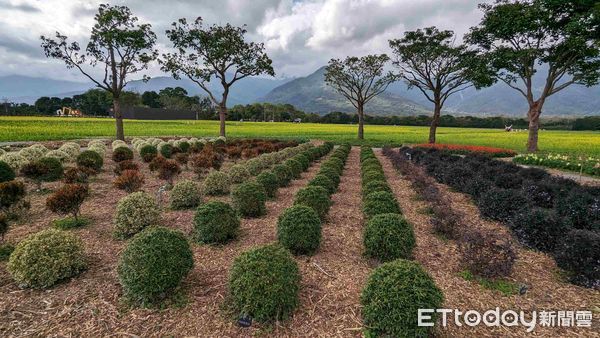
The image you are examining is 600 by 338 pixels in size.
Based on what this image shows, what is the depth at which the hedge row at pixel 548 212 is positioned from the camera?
5.28 meters

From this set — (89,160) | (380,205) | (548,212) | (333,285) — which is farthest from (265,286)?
(89,160)

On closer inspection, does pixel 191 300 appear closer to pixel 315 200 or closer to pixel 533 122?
pixel 315 200

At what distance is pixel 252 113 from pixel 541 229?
103m

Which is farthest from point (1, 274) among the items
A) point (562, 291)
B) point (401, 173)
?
point (401, 173)

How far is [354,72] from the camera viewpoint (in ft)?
129

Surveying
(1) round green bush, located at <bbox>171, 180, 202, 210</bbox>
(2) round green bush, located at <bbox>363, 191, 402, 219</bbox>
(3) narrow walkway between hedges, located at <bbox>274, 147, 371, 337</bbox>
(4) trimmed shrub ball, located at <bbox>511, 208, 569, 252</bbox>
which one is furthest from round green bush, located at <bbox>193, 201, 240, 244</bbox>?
(4) trimmed shrub ball, located at <bbox>511, 208, 569, 252</bbox>

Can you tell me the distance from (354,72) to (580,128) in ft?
224

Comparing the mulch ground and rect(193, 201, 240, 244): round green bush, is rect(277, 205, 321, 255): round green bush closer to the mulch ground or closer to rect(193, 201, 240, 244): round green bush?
the mulch ground

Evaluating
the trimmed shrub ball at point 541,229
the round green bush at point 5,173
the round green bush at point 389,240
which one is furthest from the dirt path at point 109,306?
the round green bush at point 5,173

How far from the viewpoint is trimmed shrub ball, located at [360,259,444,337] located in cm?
362

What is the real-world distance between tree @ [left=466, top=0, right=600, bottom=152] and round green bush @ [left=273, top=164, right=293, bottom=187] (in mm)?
20390

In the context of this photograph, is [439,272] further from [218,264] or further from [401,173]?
[401,173]

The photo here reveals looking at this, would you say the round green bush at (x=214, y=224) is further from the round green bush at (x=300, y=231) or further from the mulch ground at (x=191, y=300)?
the round green bush at (x=300, y=231)

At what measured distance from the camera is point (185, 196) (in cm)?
895
